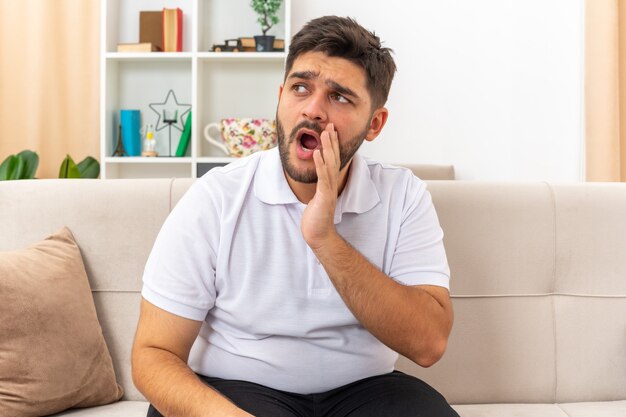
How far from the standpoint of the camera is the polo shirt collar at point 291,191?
1481 millimetres

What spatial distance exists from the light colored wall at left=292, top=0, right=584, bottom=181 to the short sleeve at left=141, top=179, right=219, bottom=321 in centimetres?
219

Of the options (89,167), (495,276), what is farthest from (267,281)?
(89,167)

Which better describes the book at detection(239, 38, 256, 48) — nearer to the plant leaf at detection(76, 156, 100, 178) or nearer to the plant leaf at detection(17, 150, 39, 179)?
the plant leaf at detection(76, 156, 100, 178)

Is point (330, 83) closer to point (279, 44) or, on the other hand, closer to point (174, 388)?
point (174, 388)

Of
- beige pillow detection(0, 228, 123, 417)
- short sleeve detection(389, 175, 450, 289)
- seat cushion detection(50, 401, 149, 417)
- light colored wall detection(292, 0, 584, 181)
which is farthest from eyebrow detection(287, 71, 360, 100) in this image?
light colored wall detection(292, 0, 584, 181)

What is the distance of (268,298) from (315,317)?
0.10 metres

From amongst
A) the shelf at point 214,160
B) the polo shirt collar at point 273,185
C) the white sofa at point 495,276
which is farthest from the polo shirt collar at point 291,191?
the shelf at point 214,160

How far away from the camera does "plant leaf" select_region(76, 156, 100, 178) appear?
3.34 metres

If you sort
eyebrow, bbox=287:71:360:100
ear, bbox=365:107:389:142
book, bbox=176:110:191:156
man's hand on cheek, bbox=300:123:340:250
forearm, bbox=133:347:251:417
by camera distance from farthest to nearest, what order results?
book, bbox=176:110:191:156 < ear, bbox=365:107:389:142 < eyebrow, bbox=287:71:360:100 < man's hand on cheek, bbox=300:123:340:250 < forearm, bbox=133:347:251:417

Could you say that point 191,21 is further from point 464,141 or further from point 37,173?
point 464,141

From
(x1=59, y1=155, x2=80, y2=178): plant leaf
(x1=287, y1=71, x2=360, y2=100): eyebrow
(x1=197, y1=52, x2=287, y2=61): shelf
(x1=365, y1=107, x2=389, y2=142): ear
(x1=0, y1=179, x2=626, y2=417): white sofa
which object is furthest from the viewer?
(x1=197, y1=52, x2=287, y2=61): shelf

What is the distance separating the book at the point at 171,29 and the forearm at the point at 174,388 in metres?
2.33

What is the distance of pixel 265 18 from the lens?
339 cm

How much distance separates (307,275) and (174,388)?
1.11 feet
